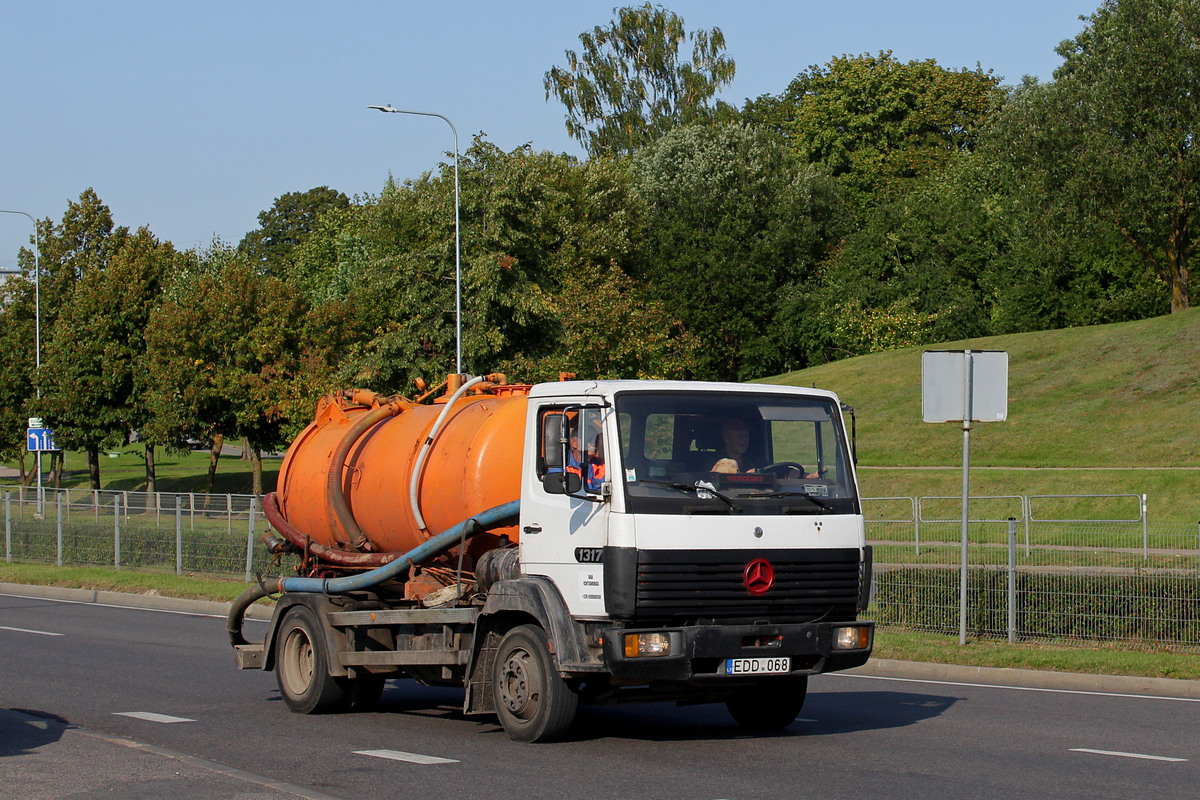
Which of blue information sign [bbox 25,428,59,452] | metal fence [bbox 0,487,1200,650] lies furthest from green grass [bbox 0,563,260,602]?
blue information sign [bbox 25,428,59,452]

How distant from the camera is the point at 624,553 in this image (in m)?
8.66

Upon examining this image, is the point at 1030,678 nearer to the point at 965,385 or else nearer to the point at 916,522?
the point at 965,385

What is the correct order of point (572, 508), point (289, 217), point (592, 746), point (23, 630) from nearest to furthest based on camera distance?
point (572, 508) → point (592, 746) → point (23, 630) → point (289, 217)

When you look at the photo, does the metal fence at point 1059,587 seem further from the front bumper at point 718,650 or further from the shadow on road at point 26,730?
the shadow on road at point 26,730

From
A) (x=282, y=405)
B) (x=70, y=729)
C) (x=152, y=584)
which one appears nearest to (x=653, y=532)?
(x=70, y=729)

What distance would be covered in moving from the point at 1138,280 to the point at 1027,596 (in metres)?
47.3

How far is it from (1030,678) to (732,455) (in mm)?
6096

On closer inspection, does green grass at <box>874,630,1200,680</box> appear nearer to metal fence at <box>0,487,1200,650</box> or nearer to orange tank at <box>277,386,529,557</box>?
metal fence at <box>0,487,1200,650</box>

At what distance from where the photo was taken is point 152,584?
25344 millimetres

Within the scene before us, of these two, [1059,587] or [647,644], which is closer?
[647,644]

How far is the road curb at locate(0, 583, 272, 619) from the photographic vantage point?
22281 millimetres

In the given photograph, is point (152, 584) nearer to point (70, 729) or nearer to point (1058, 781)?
point (70, 729)

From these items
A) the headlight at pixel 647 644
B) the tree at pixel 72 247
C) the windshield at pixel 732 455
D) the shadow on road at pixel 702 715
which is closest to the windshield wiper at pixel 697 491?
the windshield at pixel 732 455

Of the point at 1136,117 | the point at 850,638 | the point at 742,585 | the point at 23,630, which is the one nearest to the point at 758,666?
the point at 742,585
